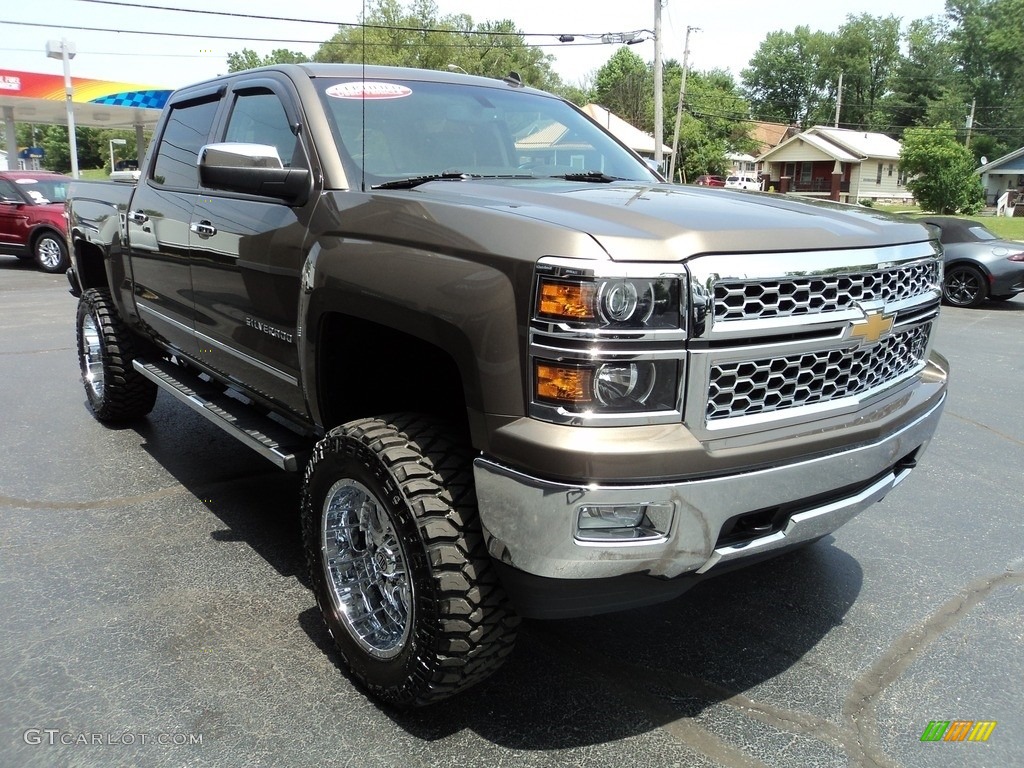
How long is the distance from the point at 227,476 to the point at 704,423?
3.36 metres

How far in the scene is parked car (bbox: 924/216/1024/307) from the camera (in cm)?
1229

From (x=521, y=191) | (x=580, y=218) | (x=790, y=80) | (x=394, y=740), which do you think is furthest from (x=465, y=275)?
(x=790, y=80)

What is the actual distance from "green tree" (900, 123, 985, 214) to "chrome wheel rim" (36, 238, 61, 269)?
39.1 meters

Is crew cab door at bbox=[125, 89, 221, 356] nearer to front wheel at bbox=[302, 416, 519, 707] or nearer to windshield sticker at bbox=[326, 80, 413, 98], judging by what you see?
windshield sticker at bbox=[326, 80, 413, 98]

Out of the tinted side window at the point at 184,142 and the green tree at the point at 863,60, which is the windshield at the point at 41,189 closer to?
the tinted side window at the point at 184,142

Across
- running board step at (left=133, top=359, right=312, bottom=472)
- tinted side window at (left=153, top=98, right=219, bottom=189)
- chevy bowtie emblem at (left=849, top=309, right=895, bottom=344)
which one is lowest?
running board step at (left=133, top=359, right=312, bottom=472)

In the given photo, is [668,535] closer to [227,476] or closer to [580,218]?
[580,218]

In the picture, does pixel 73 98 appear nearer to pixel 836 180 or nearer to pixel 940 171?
pixel 940 171

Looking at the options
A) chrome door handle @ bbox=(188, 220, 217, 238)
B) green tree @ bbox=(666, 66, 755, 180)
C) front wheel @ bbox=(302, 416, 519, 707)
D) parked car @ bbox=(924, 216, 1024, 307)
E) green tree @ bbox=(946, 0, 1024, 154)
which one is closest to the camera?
front wheel @ bbox=(302, 416, 519, 707)

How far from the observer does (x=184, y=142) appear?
4457 mm

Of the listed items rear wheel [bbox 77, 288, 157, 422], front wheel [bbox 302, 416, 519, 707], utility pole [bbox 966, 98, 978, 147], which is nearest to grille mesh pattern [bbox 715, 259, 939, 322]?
front wheel [bbox 302, 416, 519, 707]

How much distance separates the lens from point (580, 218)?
2.25m

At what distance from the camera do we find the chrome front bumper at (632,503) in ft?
6.75

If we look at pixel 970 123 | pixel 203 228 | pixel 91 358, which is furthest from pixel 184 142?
pixel 970 123
